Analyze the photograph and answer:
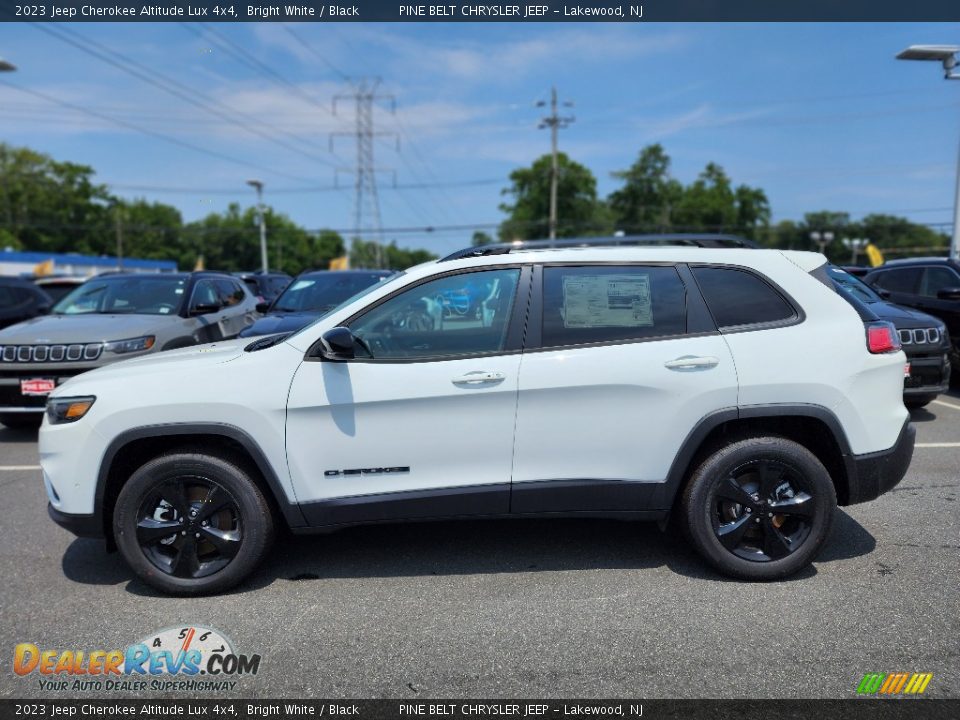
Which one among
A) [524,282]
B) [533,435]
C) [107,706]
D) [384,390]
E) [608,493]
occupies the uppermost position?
[524,282]

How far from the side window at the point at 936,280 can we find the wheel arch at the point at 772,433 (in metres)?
7.07

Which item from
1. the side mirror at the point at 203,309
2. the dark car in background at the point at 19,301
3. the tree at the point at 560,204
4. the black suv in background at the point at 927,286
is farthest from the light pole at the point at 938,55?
the tree at the point at 560,204

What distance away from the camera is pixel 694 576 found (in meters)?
3.70

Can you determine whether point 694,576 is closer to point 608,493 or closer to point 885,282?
point 608,493

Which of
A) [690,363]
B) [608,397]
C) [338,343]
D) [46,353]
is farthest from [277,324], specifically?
[690,363]

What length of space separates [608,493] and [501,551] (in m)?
0.89

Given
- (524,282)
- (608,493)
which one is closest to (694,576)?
(608,493)

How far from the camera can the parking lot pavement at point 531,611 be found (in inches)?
110

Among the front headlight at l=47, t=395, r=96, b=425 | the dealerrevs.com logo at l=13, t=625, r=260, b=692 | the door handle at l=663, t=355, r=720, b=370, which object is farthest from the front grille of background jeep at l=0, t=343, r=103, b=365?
the door handle at l=663, t=355, r=720, b=370

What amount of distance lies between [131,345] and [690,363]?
585cm

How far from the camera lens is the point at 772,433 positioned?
3695 millimetres

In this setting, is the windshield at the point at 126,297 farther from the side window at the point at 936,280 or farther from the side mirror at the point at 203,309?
the side window at the point at 936,280

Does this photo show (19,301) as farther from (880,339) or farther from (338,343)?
(880,339)

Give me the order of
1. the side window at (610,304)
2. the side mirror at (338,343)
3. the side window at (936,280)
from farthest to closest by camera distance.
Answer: the side window at (936,280), the side window at (610,304), the side mirror at (338,343)
